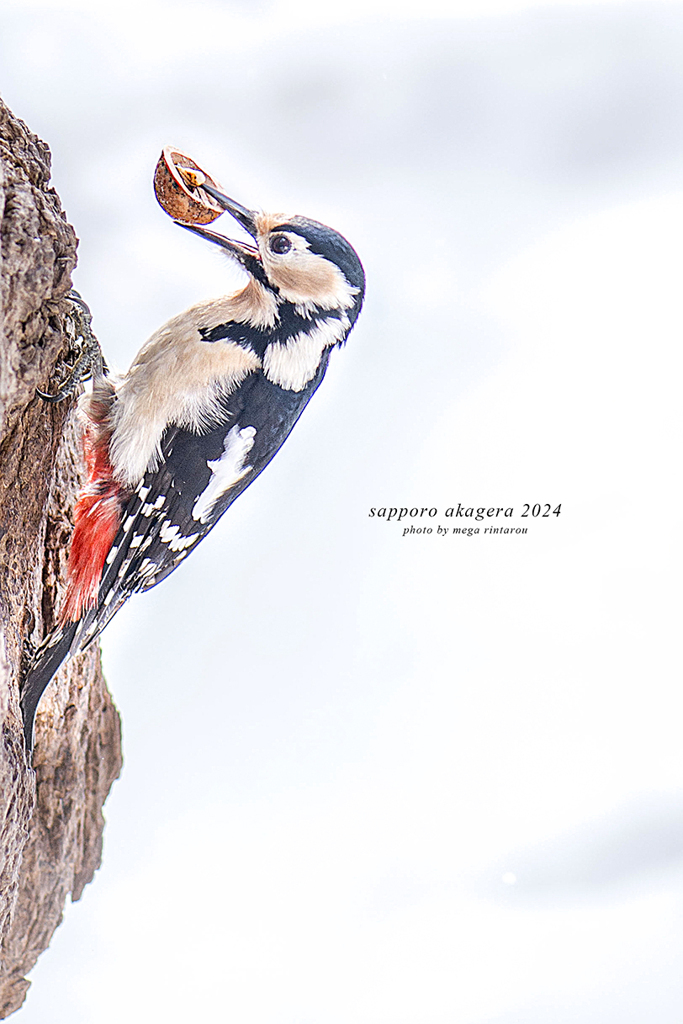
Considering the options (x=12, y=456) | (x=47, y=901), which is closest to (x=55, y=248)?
(x=12, y=456)

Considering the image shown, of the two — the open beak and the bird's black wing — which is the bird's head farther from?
the bird's black wing

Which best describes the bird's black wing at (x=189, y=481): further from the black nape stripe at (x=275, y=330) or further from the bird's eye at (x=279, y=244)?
the bird's eye at (x=279, y=244)

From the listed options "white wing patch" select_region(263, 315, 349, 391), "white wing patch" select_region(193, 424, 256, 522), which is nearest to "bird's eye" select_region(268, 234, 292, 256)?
"white wing patch" select_region(263, 315, 349, 391)

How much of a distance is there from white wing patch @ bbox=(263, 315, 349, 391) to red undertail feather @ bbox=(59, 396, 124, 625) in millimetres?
226

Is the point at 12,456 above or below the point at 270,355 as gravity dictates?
below

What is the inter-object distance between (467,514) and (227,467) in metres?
0.62

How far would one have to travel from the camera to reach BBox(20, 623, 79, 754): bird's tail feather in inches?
41.9

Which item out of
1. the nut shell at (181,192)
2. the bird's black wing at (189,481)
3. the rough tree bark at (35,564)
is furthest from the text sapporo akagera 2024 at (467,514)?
the nut shell at (181,192)

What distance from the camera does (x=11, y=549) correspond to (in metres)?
1.03

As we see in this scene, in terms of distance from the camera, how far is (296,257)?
1031 millimetres

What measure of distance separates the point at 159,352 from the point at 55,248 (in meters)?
0.22

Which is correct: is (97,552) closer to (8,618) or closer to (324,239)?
(8,618)

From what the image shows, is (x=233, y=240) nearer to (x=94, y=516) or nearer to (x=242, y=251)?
(x=242, y=251)

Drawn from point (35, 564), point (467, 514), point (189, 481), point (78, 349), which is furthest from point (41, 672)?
point (467, 514)
